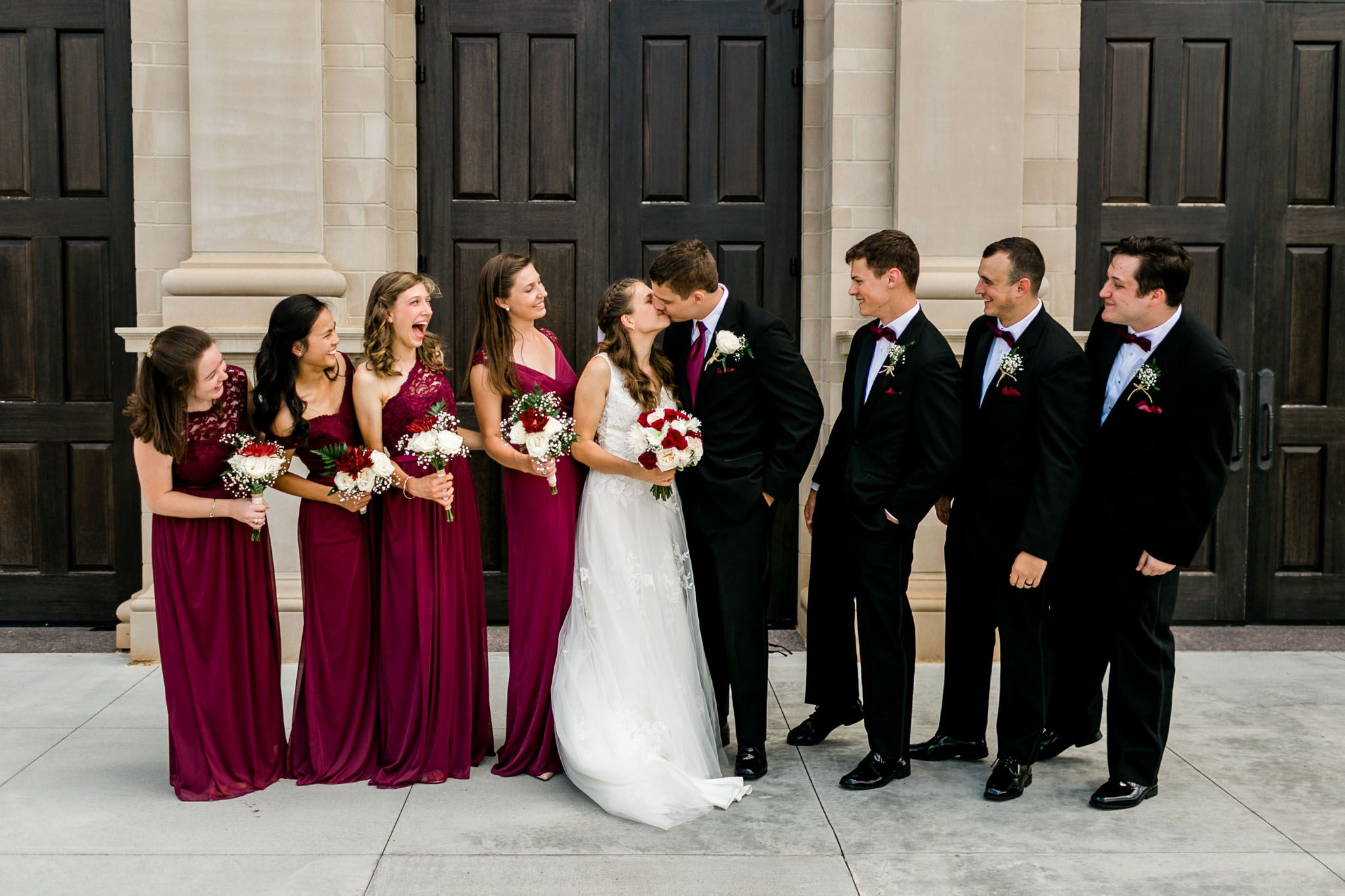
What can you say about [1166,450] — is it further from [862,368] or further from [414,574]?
[414,574]

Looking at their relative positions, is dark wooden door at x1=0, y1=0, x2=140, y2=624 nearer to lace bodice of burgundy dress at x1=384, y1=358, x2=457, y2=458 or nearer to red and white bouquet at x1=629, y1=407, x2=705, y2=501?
lace bodice of burgundy dress at x1=384, y1=358, x2=457, y2=458

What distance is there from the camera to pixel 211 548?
15.5ft

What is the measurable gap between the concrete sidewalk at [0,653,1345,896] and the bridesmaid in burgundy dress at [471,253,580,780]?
241mm

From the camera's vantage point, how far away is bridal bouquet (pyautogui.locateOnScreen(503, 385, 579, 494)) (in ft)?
15.4

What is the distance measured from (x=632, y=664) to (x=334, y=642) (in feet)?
4.25

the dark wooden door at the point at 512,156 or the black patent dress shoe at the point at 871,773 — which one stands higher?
the dark wooden door at the point at 512,156

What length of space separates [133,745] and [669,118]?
4705mm

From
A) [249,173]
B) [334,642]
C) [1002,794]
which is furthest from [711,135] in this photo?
[1002,794]

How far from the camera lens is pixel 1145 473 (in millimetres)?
4594

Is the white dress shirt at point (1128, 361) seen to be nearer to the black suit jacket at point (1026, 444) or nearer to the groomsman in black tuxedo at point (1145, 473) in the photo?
the groomsman in black tuxedo at point (1145, 473)

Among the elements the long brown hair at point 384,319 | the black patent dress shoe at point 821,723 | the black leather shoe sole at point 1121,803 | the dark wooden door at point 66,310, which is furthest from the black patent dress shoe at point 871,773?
the dark wooden door at point 66,310

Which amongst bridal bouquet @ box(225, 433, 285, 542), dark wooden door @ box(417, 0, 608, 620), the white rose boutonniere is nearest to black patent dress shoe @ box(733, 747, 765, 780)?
the white rose boutonniere

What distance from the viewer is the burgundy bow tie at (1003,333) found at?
187 inches

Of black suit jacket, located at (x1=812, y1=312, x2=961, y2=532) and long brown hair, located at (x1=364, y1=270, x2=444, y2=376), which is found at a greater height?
long brown hair, located at (x1=364, y1=270, x2=444, y2=376)
